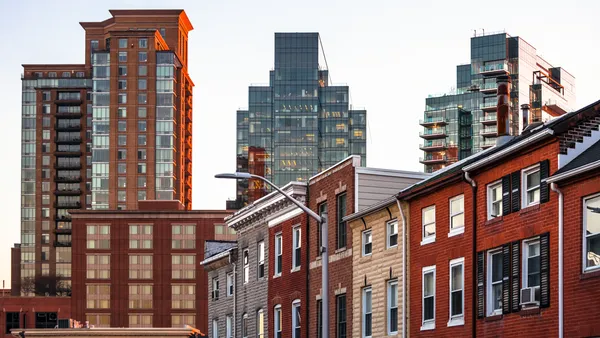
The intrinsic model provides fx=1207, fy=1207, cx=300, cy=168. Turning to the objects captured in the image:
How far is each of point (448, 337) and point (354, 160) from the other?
38.7 ft

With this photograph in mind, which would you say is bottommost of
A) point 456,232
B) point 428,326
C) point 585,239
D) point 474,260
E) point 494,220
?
point 428,326

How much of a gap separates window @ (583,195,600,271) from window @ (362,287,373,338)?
16.3 meters

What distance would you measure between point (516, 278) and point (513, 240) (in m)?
1.17

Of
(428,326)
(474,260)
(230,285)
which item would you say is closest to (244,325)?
(230,285)

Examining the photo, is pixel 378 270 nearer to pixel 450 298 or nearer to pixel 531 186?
pixel 450 298

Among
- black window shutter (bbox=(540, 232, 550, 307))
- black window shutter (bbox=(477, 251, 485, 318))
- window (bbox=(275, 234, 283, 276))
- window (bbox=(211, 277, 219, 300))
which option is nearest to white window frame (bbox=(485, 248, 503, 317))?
black window shutter (bbox=(477, 251, 485, 318))

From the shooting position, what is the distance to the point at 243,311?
64.2 metres

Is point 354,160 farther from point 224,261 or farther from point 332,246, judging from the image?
point 224,261

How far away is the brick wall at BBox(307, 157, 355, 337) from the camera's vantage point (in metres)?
49.3

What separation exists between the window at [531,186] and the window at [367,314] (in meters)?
Result: 12.9

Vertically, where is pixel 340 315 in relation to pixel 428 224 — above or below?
below

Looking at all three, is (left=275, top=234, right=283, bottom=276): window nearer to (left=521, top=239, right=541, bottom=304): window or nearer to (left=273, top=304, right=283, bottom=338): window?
(left=273, top=304, right=283, bottom=338): window

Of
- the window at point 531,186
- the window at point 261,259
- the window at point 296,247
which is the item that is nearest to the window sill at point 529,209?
the window at point 531,186

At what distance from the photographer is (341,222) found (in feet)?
166
